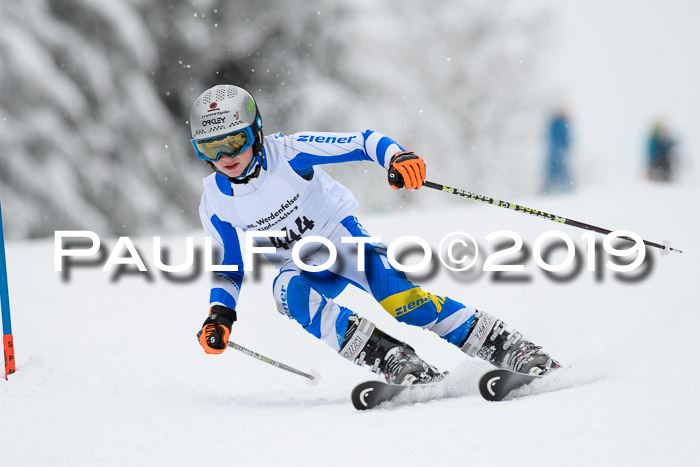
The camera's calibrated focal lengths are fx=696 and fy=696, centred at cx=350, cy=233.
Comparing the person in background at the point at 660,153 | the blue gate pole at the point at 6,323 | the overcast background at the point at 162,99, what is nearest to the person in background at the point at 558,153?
the overcast background at the point at 162,99

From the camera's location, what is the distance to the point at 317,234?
3.46 m

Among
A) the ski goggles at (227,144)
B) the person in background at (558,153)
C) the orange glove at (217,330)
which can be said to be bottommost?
the orange glove at (217,330)

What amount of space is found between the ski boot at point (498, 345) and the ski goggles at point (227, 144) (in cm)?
136

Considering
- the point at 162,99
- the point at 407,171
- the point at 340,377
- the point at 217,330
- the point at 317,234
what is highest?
the point at 162,99

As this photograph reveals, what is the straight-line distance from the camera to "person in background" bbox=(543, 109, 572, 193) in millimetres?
10234

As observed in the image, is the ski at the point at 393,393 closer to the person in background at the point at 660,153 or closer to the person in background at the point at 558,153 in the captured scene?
the person in background at the point at 558,153

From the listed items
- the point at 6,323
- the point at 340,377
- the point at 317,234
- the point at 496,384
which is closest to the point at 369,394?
the point at 496,384

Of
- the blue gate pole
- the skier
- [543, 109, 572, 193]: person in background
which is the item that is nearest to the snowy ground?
the blue gate pole

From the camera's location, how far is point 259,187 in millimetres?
3318

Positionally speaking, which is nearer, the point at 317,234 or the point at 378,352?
the point at 378,352

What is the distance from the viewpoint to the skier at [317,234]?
3.18 metres

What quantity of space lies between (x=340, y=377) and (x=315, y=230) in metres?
1.51

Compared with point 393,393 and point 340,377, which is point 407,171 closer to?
point 393,393

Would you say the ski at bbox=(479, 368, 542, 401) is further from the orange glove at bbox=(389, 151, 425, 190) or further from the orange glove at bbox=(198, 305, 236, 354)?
the orange glove at bbox=(198, 305, 236, 354)
